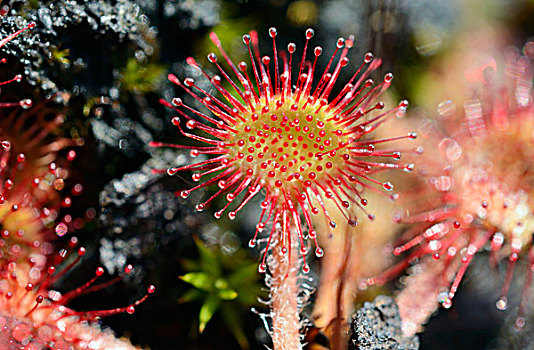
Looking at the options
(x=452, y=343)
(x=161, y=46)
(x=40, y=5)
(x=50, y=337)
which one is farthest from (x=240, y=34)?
(x=452, y=343)

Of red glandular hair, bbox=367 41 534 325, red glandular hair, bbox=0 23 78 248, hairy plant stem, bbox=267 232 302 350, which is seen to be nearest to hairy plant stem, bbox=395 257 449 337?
red glandular hair, bbox=367 41 534 325

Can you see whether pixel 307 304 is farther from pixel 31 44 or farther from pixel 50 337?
pixel 31 44

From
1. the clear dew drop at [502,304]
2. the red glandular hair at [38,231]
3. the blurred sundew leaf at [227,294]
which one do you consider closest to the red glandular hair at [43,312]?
the red glandular hair at [38,231]

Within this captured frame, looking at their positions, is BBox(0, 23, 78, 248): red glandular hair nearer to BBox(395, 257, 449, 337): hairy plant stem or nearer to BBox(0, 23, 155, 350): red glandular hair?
BBox(0, 23, 155, 350): red glandular hair

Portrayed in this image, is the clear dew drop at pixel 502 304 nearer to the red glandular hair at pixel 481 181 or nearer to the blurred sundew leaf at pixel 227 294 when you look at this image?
the red glandular hair at pixel 481 181

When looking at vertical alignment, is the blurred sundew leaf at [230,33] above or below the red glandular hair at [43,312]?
above
